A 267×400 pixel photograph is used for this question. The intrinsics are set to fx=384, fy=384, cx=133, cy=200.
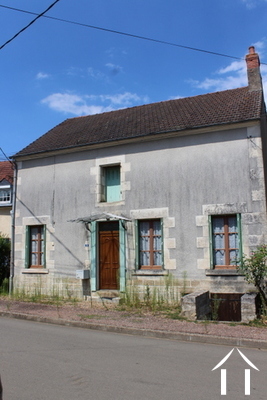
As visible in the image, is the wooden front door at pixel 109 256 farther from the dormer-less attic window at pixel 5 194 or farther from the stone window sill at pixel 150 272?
the dormer-less attic window at pixel 5 194

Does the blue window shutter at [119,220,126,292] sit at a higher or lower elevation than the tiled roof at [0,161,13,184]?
lower

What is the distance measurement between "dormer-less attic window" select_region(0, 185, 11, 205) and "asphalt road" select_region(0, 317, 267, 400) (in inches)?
455

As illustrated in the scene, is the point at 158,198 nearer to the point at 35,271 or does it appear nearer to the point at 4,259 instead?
the point at 35,271

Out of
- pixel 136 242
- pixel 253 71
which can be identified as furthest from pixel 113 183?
pixel 253 71

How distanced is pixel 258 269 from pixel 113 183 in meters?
5.68

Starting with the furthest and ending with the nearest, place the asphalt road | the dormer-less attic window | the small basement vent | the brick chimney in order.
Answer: the dormer-less attic window
the brick chimney
the small basement vent
the asphalt road

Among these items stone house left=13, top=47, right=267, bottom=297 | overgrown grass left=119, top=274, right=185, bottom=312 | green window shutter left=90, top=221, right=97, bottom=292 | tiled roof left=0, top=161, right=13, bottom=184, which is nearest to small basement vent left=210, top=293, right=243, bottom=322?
stone house left=13, top=47, right=267, bottom=297

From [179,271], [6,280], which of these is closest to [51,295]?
[6,280]

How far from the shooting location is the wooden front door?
1287 centimetres

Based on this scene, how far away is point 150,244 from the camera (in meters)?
12.4

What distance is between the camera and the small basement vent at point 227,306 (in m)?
10.9

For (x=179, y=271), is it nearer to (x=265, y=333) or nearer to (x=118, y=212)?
(x=118, y=212)

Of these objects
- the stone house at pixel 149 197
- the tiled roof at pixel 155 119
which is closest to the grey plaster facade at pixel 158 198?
the stone house at pixel 149 197

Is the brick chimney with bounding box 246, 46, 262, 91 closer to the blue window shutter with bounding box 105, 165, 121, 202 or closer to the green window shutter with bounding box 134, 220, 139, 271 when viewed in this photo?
the blue window shutter with bounding box 105, 165, 121, 202
